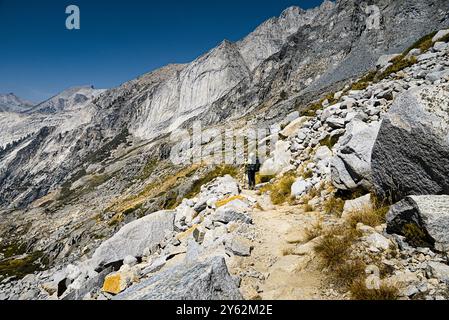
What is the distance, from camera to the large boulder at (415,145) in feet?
17.8

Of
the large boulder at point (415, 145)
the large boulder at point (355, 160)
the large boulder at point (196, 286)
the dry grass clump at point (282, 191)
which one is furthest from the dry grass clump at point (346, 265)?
the dry grass clump at point (282, 191)

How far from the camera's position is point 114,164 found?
502ft

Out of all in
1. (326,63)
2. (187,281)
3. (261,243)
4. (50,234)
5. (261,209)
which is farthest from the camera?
(326,63)

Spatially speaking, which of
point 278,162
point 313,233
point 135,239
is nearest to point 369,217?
point 313,233

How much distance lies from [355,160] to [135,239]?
Result: 9227mm

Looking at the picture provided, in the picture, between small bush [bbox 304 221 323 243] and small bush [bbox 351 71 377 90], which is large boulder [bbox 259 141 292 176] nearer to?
small bush [bbox 351 71 377 90]

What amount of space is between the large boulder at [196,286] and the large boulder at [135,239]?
6.62 meters

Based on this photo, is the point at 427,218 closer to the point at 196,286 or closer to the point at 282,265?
the point at 282,265

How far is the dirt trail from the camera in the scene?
514 cm

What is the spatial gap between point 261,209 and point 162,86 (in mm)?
198921

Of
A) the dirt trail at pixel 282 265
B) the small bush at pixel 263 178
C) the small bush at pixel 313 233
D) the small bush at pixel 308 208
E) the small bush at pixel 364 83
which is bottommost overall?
the dirt trail at pixel 282 265

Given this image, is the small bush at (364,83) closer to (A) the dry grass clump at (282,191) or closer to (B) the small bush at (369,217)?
(A) the dry grass clump at (282,191)
